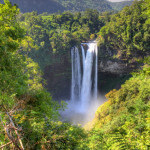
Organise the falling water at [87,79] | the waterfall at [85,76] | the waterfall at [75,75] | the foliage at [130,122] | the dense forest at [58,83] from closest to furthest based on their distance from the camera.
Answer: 1. the dense forest at [58,83]
2. the foliage at [130,122]
3. the falling water at [87,79]
4. the waterfall at [85,76]
5. the waterfall at [75,75]

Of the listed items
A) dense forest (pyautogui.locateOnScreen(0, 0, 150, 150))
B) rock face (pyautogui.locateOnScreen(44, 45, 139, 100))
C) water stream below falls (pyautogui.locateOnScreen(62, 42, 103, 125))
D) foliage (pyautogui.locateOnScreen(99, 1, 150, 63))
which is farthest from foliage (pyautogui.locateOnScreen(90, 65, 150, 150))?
rock face (pyautogui.locateOnScreen(44, 45, 139, 100))

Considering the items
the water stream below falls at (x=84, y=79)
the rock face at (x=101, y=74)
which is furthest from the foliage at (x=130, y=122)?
the rock face at (x=101, y=74)

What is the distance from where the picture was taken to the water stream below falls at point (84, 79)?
20188 mm

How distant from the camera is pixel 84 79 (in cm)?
2105

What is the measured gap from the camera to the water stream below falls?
20.2 meters

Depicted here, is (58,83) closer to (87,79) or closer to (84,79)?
(84,79)

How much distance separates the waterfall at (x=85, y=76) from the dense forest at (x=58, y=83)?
1500mm

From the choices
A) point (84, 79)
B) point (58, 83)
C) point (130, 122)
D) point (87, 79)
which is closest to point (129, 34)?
point (87, 79)

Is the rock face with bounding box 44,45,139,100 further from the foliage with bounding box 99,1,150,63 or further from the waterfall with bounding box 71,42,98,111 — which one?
the foliage with bounding box 99,1,150,63

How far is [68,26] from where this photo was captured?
83.5 ft

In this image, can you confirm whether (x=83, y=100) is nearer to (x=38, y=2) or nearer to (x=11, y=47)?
(x=11, y=47)

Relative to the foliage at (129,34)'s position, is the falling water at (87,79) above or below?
below

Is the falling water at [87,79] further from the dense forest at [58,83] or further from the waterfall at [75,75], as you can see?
the dense forest at [58,83]

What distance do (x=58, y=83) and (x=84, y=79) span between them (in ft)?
16.9
